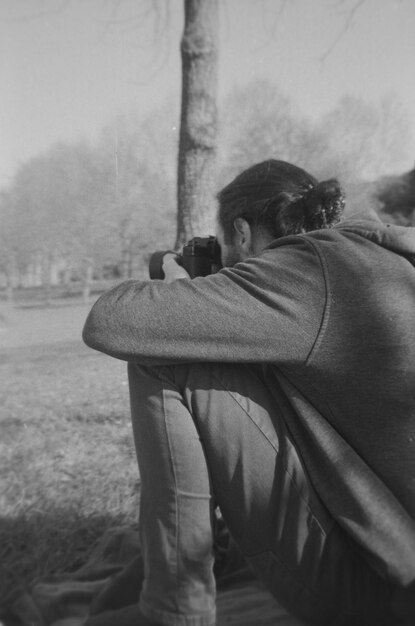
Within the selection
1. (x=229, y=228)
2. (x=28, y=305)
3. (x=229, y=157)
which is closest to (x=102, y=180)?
(x=229, y=157)

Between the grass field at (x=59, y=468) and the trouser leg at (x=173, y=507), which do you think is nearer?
the trouser leg at (x=173, y=507)

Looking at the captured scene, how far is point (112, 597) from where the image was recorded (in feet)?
4.17

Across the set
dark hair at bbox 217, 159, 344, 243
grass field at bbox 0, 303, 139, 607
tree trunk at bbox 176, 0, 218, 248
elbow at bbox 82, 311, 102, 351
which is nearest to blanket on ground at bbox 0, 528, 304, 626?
grass field at bbox 0, 303, 139, 607

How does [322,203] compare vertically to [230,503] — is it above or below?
above

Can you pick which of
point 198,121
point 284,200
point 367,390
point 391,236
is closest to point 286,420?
point 367,390

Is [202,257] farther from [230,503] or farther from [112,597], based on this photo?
[112,597]

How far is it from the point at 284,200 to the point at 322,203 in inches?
3.4

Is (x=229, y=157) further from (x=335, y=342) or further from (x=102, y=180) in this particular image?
(x=335, y=342)

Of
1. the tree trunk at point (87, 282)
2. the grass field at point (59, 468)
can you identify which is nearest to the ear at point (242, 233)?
the grass field at point (59, 468)

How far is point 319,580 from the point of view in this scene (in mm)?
1023

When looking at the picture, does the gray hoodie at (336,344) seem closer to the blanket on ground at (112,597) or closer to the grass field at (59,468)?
the blanket on ground at (112,597)

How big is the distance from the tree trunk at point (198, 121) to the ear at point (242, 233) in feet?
4.83

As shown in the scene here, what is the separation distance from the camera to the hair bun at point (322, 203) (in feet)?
4.01

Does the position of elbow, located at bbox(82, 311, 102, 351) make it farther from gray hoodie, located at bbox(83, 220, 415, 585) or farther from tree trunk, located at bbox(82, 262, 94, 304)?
tree trunk, located at bbox(82, 262, 94, 304)
